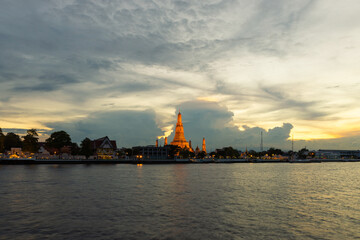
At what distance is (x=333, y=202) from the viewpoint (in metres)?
39.2

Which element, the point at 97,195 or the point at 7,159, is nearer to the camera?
the point at 97,195

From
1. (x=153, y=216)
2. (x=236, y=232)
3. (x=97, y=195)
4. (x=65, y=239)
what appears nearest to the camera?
(x=65, y=239)

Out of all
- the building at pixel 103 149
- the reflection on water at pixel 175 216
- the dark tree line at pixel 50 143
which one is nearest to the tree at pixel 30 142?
the dark tree line at pixel 50 143

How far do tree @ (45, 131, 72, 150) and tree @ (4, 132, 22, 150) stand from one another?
31567mm

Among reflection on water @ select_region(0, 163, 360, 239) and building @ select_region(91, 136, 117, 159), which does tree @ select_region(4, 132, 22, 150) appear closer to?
building @ select_region(91, 136, 117, 159)

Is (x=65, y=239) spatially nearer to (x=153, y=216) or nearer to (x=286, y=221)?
(x=153, y=216)

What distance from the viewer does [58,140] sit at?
536 ft

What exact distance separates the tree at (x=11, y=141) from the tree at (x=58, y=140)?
Answer: 31.6m

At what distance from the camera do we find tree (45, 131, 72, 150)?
163 m

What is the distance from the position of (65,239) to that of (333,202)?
34352 mm

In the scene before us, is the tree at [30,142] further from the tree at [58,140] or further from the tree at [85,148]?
the tree at [85,148]

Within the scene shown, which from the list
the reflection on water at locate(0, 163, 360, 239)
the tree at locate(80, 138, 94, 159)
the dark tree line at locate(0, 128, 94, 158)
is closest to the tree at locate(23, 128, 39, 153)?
the dark tree line at locate(0, 128, 94, 158)

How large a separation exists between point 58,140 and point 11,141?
39.3 metres

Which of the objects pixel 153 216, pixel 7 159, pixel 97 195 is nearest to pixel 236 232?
pixel 153 216
